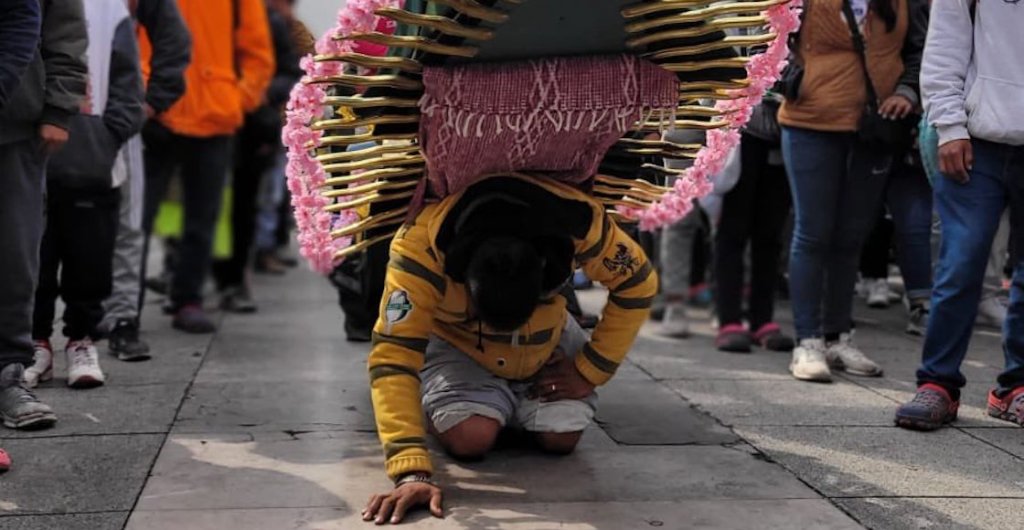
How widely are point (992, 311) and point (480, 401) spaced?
409 cm

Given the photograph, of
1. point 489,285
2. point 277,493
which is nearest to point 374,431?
point 277,493

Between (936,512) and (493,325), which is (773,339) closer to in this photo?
(936,512)

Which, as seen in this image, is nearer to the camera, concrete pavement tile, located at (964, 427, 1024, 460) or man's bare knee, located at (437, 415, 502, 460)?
man's bare knee, located at (437, 415, 502, 460)

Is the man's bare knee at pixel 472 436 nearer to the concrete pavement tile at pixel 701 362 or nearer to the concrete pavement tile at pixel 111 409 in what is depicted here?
the concrete pavement tile at pixel 111 409

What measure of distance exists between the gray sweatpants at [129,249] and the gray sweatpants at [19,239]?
1497 millimetres

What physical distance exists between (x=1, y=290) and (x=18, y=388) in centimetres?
36

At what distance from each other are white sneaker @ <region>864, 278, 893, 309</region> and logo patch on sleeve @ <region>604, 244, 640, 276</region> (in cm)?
434

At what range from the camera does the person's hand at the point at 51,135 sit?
453cm

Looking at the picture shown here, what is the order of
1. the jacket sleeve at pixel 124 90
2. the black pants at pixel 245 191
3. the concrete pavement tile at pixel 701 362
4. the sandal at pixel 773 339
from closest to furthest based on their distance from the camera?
the jacket sleeve at pixel 124 90, the concrete pavement tile at pixel 701 362, the sandal at pixel 773 339, the black pants at pixel 245 191

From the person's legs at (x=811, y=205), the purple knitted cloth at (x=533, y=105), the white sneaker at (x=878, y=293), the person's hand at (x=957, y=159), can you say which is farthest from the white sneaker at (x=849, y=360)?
the purple knitted cloth at (x=533, y=105)

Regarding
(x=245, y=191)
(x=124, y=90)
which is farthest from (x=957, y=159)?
(x=245, y=191)

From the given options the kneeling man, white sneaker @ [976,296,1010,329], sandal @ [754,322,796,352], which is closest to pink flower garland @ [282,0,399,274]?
the kneeling man

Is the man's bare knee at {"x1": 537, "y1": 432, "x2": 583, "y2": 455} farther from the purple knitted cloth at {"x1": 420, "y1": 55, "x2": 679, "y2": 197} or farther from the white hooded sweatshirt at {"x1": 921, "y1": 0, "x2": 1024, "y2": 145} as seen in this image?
the white hooded sweatshirt at {"x1": 921, "y1": 0, "x2": 1024, "y2": 145}

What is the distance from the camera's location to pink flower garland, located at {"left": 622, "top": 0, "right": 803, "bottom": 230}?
3844 mm
